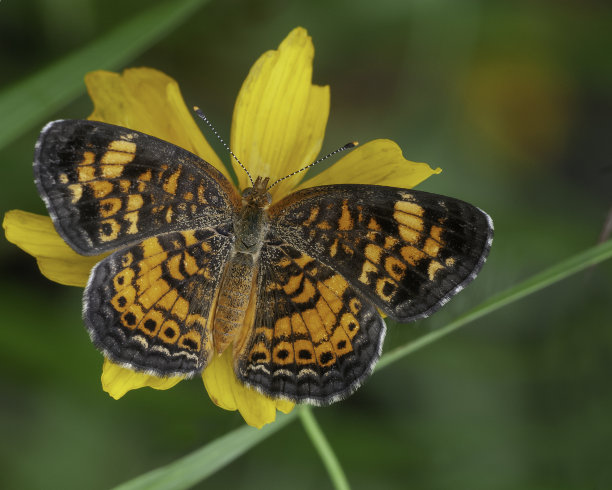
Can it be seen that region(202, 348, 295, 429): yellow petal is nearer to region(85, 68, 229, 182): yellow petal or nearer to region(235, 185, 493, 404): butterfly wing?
region(235, 185, 493, 404): butterfly wing

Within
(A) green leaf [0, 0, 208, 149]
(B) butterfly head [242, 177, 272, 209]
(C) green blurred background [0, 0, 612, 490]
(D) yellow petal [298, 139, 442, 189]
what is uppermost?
(A) green leaf [0, 0, 208, 149]

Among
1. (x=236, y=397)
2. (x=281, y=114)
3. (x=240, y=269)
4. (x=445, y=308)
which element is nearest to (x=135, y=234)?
(x=240, y=269)

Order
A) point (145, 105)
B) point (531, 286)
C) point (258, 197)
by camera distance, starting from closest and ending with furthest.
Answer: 1. point (531, 286)
2. point (258, 197)
3. point (145, 105)

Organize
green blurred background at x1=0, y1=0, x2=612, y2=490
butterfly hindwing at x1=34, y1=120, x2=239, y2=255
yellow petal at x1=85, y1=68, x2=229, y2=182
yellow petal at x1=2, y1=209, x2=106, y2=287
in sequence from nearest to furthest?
1. butterfly hindwing at x1=34, y1=120, x2=239, y2=255
2. yellow petal at x1=2, y1=209, x2=106, y2=287
3. yellow petal at x1=85, y1=68, x2=229, y2=182
4. green blurred background at x1=0, y1=0, x2=612, y2=490

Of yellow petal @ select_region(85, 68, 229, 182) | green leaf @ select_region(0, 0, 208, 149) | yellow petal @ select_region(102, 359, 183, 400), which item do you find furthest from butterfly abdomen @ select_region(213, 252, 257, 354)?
green leaf @ select_region(0, 0, 208, 149)

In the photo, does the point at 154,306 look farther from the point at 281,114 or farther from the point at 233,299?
the point at 281,114

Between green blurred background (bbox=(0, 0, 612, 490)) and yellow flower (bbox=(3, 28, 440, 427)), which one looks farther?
green blurred background (bbox=(0, 0, 612, 490))
